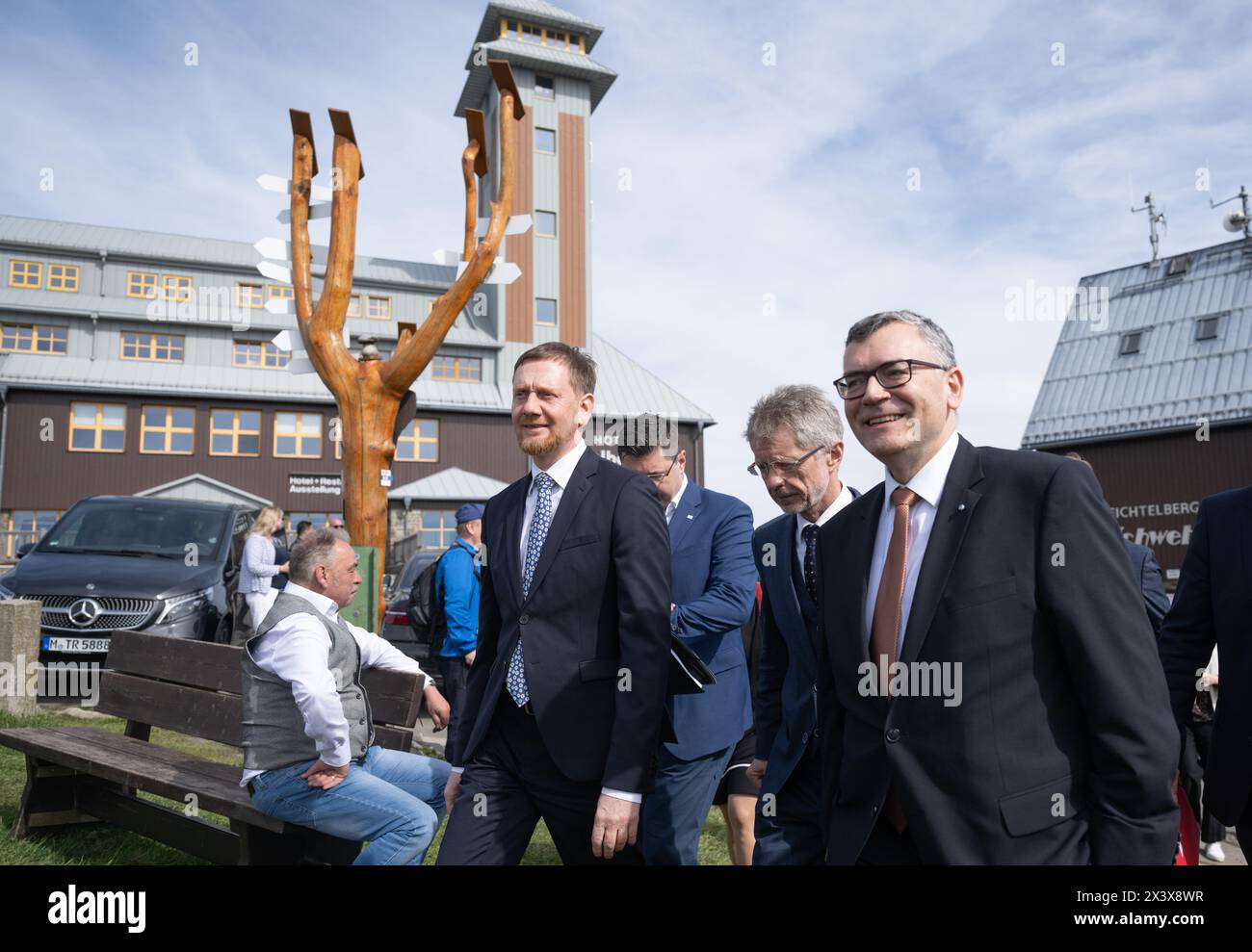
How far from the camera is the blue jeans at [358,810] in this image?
12.4 feet

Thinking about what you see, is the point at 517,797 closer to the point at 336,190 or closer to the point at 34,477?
the point at 336,190

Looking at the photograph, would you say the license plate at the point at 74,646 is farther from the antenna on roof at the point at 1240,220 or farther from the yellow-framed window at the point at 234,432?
the antenna on roof at the point at 1240,220

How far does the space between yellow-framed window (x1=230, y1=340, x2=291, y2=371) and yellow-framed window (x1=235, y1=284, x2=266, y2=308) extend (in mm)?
1885

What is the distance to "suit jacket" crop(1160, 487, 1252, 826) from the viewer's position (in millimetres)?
2861

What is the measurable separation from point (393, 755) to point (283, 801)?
668mm

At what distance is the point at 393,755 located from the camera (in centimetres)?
443

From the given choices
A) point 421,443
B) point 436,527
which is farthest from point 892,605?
point 421,443

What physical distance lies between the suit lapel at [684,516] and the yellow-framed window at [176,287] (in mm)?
32901

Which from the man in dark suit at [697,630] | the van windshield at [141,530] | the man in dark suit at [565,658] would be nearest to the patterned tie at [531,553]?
the man in dark suit at [565,658]

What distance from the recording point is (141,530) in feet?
35.3

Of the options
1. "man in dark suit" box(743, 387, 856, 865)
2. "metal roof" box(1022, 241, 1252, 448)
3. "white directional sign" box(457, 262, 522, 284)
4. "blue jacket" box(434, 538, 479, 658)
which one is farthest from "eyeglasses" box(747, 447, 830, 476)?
"metal roof" box(1022, 241, 1252, 448)

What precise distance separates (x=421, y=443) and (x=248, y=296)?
869cm

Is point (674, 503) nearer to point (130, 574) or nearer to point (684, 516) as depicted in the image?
point (684, 516)

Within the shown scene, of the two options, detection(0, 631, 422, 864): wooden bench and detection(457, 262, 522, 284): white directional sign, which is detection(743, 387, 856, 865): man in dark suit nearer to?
detection(0, 631, 422, 864): wooden bench
